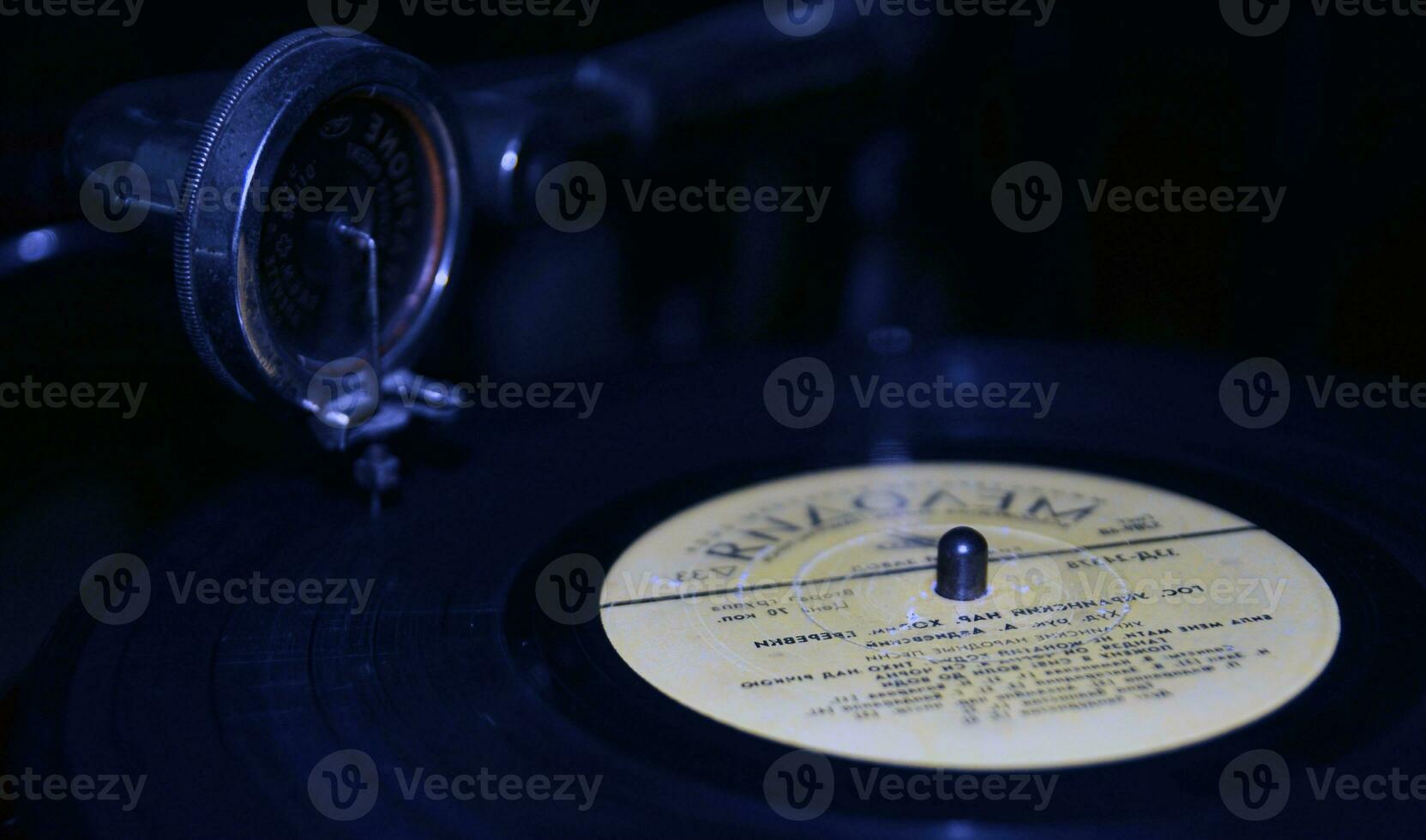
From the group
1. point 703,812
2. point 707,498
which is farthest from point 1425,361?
point 703,812

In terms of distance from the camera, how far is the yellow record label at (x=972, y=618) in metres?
0.77

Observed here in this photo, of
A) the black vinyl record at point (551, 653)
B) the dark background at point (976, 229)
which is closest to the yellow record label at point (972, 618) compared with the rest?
the black vinyl record at point (551, 653)

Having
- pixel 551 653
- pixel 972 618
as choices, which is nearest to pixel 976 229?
pixel 972 618

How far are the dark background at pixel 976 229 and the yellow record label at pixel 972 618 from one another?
32 cm

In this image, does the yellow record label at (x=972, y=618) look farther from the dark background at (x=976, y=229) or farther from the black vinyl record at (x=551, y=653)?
the dark background at (x=976, y=229)

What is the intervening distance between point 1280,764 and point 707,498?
50cm

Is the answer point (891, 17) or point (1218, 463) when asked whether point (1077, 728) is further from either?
point (891, 17)

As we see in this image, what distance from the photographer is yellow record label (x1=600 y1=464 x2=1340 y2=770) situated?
2.53ft

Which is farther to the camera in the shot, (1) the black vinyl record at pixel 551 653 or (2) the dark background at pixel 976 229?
(2) the dark background at pixel 976 229

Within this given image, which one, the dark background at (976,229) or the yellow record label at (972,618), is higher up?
the dark background at (976,229)

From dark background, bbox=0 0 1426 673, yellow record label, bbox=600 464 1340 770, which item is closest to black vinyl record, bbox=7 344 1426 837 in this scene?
yellow record label, bbox=600 464 1340 770

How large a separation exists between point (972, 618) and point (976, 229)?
0.74m

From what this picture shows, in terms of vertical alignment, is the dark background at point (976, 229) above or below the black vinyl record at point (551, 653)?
above

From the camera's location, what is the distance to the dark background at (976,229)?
128cm
